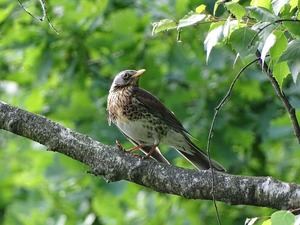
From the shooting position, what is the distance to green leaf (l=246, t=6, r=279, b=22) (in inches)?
147

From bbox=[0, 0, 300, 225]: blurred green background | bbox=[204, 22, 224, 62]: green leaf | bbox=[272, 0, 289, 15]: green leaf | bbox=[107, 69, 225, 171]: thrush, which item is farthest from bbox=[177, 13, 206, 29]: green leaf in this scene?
bbox=[0, 0, 300, 225]: blurred green background

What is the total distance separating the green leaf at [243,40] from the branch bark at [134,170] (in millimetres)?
822

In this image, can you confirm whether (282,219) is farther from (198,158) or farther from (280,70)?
(198,158)

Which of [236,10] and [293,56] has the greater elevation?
[236,10]

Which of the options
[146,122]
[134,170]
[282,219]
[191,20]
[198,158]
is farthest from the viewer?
[146,122]

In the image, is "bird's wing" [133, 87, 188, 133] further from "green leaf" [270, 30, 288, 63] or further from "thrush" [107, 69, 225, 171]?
"green leaf" [270, 30, 288, 63]

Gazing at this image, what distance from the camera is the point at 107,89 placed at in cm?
874

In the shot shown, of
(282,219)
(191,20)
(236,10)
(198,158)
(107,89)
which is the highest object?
(236,10)

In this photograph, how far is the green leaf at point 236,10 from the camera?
3.78 m

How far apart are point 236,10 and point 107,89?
5.01 m

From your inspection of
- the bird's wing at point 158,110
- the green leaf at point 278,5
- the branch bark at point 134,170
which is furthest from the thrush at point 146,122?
the green leaf at point 278,5

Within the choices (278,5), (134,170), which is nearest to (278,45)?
Answer: (278,5)

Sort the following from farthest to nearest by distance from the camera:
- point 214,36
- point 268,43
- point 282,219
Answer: point 214,36 < point 268,43 < point 282,219

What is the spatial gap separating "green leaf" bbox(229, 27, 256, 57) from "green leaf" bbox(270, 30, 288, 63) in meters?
0.12
